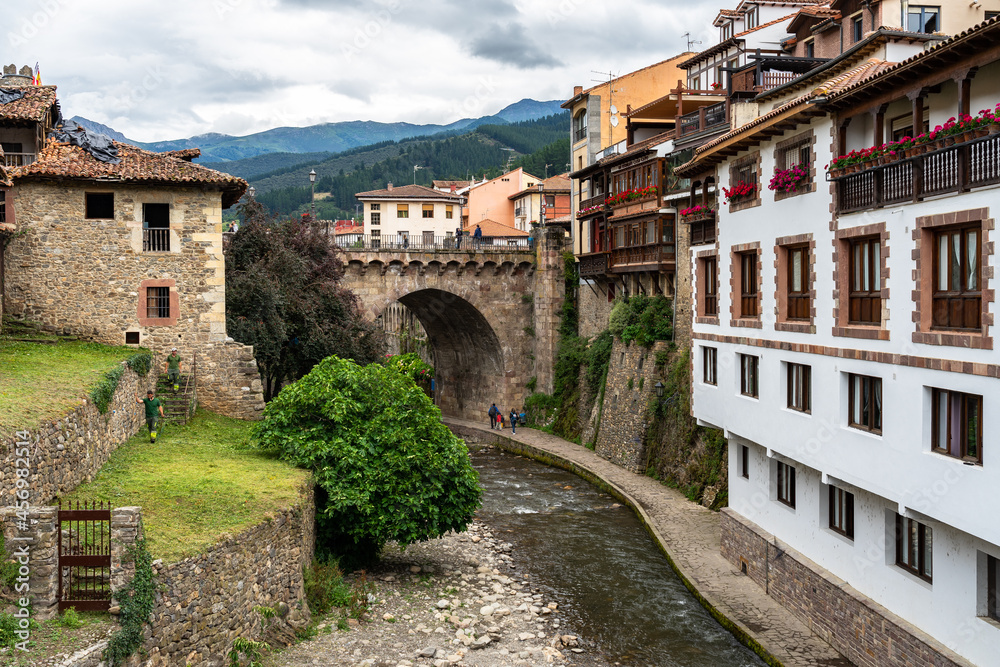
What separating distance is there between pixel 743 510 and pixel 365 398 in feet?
30.8

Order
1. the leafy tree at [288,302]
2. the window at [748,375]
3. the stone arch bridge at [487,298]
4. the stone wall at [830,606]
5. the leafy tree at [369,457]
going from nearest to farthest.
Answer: the stone wall at [830,606]
the leafy tree at [369,457]
the window at [748,375]
the leafy tree at [288,302]
the stone arch bridge at [487,298]

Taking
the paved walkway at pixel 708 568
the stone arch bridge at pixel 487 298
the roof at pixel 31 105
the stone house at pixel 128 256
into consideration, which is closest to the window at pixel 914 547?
the paved walkway at pixel 708 568

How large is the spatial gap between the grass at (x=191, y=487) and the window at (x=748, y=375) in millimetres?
9989

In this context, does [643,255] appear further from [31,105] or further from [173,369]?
[31,105]

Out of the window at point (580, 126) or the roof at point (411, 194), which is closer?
the window at point (580, 126)

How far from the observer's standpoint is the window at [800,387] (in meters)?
17.2

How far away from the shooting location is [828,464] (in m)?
15.9

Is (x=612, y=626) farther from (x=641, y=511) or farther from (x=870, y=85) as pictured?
(x=870, y=85)

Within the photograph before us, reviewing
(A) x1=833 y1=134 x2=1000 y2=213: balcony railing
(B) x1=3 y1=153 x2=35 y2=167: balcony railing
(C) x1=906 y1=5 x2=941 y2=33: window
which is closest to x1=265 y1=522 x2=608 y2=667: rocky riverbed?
(A) x1=833 y1=134 x2=1000 y2=213: balcony railing

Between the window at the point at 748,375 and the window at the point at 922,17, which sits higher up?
the window at the point at 922,17

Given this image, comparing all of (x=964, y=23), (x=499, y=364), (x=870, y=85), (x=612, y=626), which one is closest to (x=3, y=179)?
(x=612, y=626)

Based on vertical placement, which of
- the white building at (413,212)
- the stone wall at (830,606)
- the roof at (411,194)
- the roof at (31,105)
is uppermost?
the roof at (411,194)

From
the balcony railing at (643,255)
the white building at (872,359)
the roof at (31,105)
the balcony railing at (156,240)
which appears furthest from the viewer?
the balcony railing at (643,255)

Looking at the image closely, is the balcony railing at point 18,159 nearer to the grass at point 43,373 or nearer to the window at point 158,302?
the grass at point 43,373
